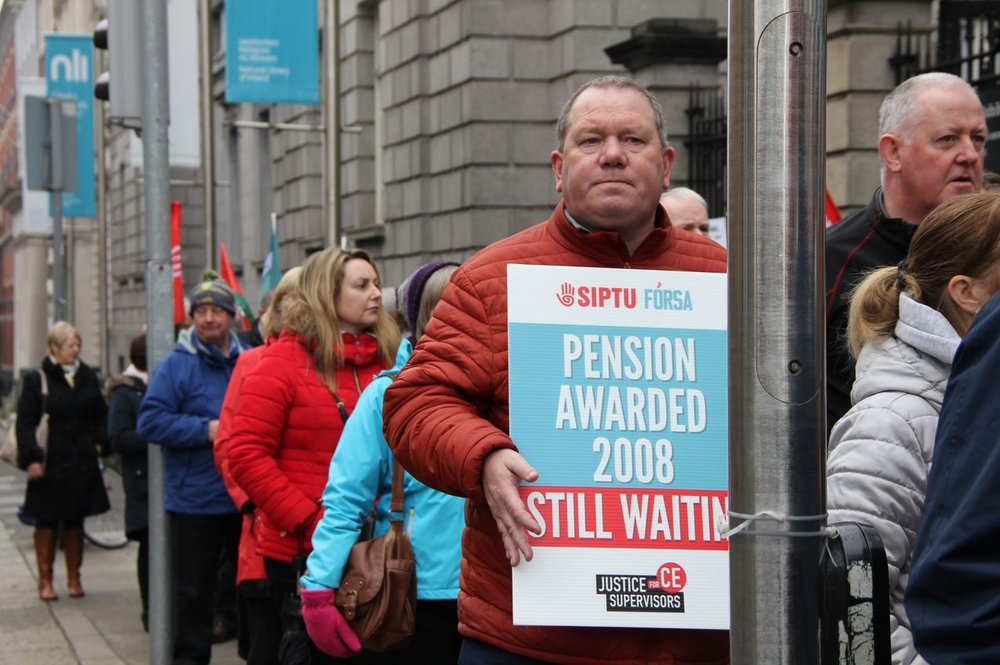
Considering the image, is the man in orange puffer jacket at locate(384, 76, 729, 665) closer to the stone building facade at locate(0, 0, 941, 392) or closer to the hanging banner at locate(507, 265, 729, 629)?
the hanging banner at locate(507, 265, 729, 629)

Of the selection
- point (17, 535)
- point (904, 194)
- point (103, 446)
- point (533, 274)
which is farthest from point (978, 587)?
point (17, 535)

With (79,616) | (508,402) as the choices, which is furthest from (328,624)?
(79,616)

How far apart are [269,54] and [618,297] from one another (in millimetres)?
12455

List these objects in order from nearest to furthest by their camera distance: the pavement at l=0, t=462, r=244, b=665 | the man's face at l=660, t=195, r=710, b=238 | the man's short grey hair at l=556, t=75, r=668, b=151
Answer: the man's short grey hair at l=556, t=75, r=668, b=151 → the man's face at l=660, t=195, r=710, b=238 → the pavement at l=0, t=462, r=244, b=665

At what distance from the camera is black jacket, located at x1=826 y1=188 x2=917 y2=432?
3820 millimetres

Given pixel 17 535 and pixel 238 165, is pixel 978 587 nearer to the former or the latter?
pixel 17 535

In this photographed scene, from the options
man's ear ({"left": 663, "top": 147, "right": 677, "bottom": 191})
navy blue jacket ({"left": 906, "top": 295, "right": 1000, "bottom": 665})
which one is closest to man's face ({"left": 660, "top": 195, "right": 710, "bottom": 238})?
man's ear ({"left": 663, "top": 147, "right": 677, "bottom": 191})

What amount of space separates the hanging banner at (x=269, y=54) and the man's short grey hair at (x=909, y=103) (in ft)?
36.6

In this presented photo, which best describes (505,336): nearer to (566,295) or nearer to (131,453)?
(566,295)

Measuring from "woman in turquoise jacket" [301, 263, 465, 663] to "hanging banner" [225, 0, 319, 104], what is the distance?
10.6m

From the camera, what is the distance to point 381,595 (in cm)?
429

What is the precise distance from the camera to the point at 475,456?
2.73 m

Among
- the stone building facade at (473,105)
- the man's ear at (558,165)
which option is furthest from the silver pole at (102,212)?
the man's ear at (558,165)

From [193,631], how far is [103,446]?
12.3ft
